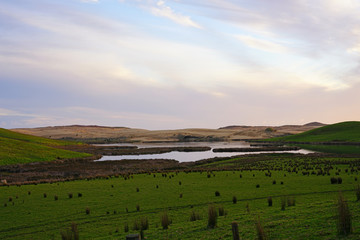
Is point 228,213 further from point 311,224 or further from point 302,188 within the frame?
point 302,188

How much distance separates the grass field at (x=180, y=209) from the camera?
13.1m

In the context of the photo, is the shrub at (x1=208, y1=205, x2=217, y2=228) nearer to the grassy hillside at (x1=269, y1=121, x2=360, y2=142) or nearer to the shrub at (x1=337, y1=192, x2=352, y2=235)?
the shrub at (x1=337, y1=192, x2=352, y2=235)

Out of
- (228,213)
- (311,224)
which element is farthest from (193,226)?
(311,224)

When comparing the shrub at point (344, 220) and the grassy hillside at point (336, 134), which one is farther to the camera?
the grassy hillside at point (336, 134)

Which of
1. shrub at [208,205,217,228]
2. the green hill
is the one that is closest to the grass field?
shrub at [208,205,217,228]

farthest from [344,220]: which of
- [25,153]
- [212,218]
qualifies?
[25,153]

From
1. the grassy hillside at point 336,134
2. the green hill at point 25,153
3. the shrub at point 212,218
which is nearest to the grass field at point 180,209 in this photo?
the shrub at point 212,218

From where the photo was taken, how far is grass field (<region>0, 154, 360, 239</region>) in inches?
516

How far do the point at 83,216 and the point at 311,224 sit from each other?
13940 mm

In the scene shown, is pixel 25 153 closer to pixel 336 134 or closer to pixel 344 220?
pixel 344 220

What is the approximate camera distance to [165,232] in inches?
560

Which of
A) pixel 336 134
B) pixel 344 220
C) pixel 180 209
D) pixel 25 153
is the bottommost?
pixel 180 209

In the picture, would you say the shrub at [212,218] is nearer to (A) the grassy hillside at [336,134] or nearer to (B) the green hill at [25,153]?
(B) the green hill at [25,153]

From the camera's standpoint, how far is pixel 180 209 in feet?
67.3
